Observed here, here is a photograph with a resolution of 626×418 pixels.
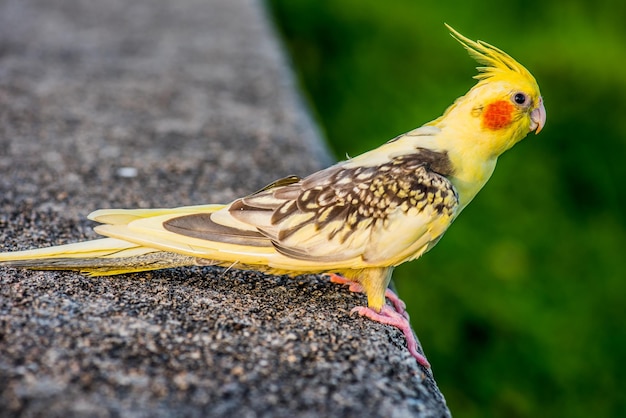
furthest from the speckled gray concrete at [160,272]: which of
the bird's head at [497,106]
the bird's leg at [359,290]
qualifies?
the bird's head at [497,106]

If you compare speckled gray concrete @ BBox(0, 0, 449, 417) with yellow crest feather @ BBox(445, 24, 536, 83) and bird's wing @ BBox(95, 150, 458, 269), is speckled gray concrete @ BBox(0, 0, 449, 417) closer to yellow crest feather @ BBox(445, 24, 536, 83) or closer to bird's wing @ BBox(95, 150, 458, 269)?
bird's wing @ BBox(95, 150, 458, 269)

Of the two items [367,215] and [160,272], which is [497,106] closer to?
[367,215]

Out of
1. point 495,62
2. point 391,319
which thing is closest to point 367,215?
point 391,319

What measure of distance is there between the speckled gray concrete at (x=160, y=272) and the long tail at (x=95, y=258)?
0.04 meters

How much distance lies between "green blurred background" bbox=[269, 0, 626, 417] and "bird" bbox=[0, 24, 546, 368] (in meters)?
1.84

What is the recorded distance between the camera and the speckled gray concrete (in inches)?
69.5

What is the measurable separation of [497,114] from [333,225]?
63 centimetres

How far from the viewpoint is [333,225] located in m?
2.24

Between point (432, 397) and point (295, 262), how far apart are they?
0.57 meters

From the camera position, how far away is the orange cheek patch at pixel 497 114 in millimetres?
2354

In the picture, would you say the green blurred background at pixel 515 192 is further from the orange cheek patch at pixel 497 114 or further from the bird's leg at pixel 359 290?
the orange cheek patch at pixel 497 114

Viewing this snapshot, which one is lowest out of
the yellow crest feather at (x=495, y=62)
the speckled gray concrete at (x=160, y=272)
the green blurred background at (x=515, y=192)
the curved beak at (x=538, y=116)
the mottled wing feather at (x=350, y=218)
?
the green blurred background at (x=515, y=192)

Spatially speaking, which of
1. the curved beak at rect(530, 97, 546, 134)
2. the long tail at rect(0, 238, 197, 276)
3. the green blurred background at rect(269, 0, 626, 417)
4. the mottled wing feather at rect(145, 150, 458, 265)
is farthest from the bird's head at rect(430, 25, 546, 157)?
the green blurred background at rect(269, 0, 626, 417)

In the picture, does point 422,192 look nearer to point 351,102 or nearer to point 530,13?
point 351,102
